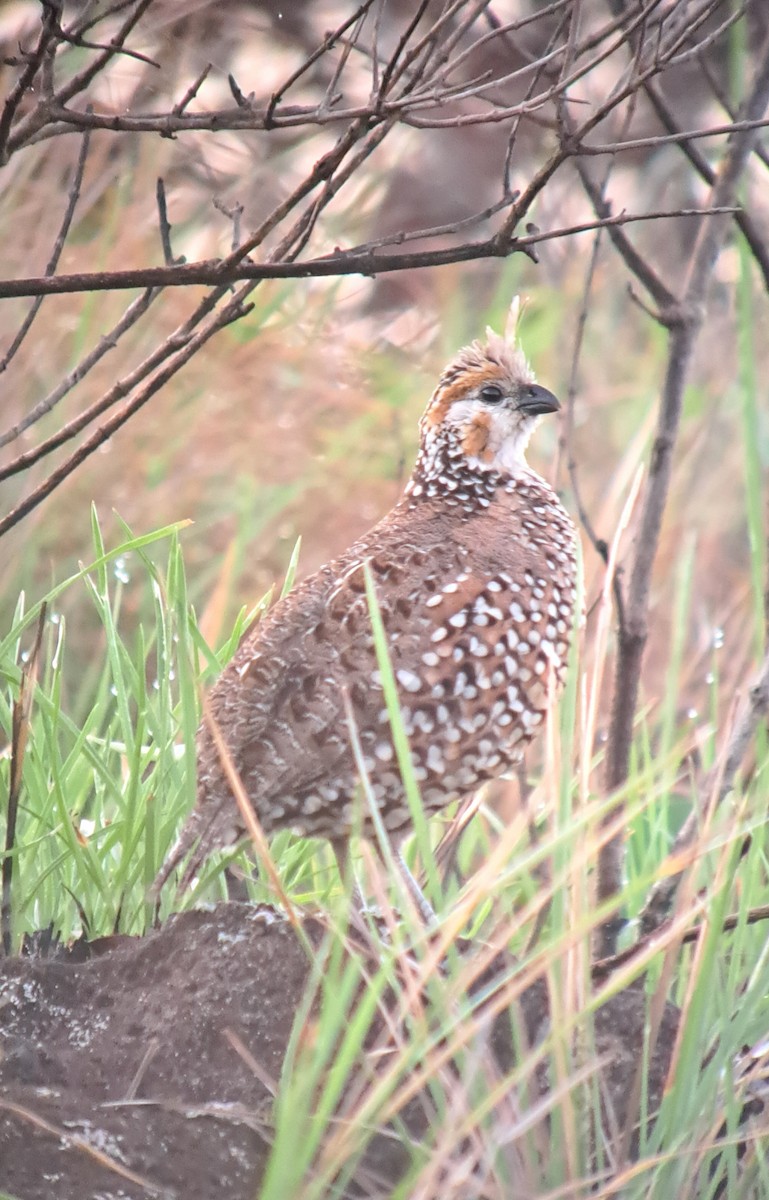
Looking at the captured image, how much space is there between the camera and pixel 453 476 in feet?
11.7

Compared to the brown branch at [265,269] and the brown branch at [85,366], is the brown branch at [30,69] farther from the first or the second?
the brown branch at [85,366]

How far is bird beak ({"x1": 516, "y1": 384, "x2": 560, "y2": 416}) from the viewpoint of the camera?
3.58 metres

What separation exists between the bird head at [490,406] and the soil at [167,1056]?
57.0 inches

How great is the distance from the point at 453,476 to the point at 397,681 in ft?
2.41

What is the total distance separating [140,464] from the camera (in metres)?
5.88

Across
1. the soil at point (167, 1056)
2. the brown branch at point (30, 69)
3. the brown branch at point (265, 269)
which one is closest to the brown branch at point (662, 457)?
the soil at point (167, 1056)

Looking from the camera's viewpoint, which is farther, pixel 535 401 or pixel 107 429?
pixel 535 401

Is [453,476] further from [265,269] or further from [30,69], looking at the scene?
[30,69]

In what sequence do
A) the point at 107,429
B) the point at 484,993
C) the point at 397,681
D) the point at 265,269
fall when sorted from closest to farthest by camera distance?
the point at 484,993 < the point at 265,269 < the point at 107,429 < the point at 397,681

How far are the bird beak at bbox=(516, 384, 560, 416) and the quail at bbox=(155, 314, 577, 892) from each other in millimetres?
428

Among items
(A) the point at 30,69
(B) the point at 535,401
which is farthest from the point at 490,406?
(A) the point at 30,69

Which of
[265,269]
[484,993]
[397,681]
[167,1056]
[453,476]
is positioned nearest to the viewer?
[484,993]

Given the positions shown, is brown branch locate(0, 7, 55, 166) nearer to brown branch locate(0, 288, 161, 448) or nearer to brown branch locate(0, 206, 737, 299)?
brown branch locate(0, 206, 737, 299)

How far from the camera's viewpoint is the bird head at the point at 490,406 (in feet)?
11.8
